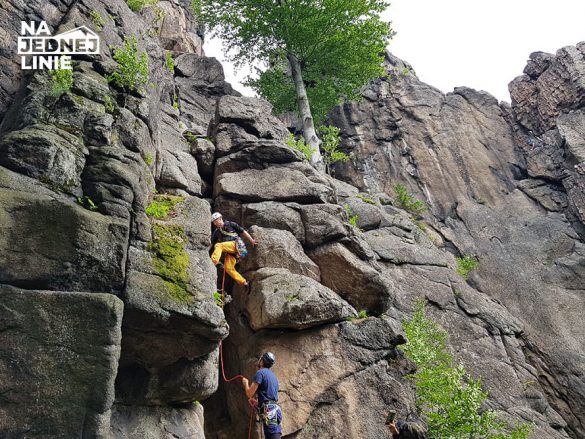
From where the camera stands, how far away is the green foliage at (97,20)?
42.5 feet

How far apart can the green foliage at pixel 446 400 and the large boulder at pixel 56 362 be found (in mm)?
8910

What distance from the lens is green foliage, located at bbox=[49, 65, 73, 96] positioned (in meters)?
9.58

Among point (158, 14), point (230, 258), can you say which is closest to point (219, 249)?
point (230, 258)

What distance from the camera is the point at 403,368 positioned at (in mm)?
12906

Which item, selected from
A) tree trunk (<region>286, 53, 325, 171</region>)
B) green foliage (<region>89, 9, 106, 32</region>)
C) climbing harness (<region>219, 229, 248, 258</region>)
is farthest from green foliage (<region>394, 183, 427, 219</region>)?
green foliage (<region>89, 9, 106, 32</region>)

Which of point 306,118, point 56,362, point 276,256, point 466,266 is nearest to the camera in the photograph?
point 56,362

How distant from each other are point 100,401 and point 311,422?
6.36m

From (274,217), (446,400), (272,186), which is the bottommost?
(446,400)

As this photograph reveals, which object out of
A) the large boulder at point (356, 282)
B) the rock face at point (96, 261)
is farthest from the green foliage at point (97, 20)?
the large boulder at point (356, 282)

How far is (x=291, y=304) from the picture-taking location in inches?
468

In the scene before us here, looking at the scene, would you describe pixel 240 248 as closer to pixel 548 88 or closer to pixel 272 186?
pixel 272 186

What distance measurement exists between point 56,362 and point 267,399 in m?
5.13

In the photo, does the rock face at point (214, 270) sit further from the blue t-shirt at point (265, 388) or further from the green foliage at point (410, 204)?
the blue t-shirt at point (265, 388)

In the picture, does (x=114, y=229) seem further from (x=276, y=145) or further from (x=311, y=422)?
(x=276, y=145)
